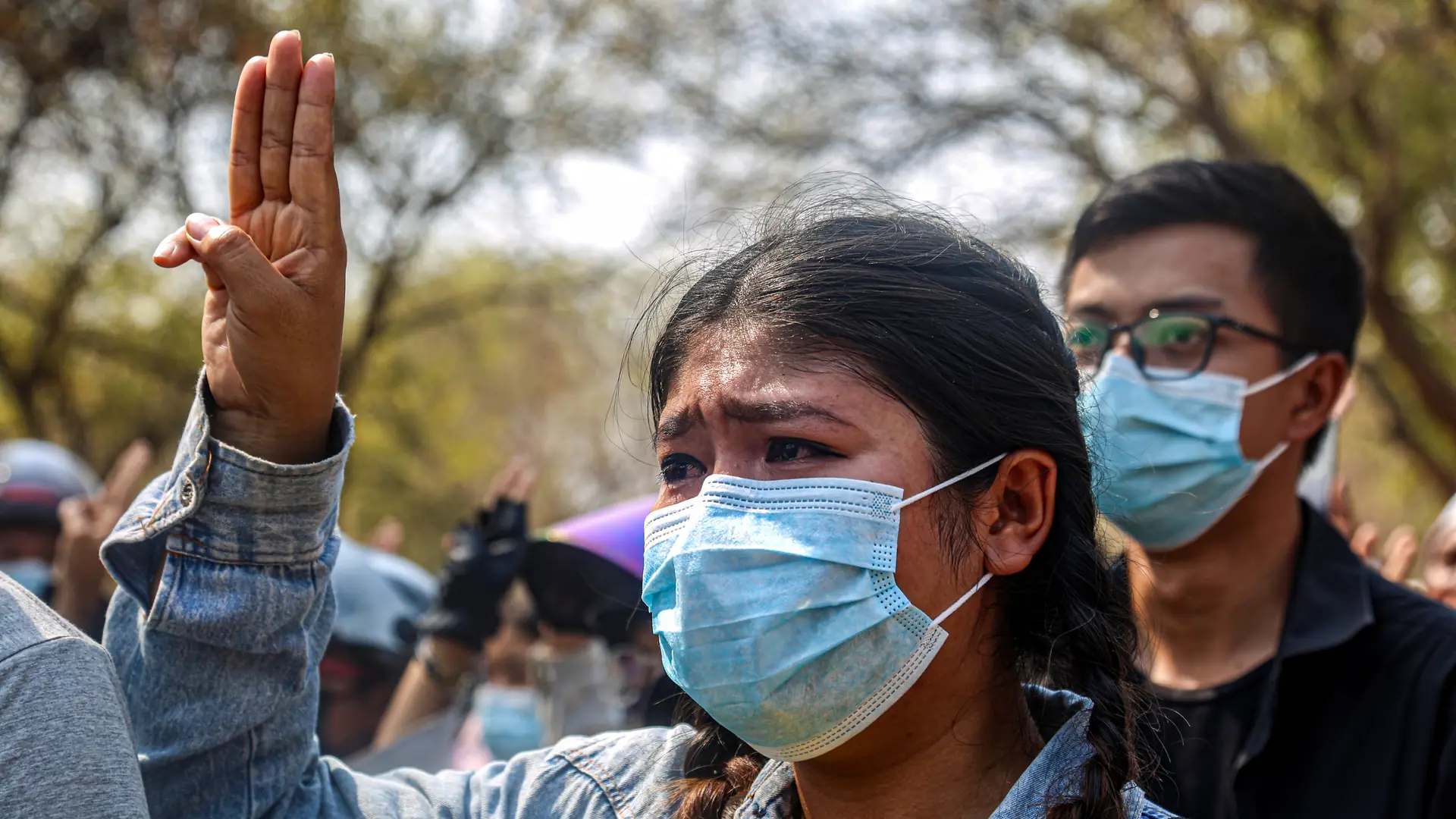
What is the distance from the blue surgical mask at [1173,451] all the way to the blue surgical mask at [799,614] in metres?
1.29

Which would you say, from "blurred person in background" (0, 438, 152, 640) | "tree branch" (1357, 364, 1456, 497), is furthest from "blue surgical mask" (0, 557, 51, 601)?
"tree branch" (1357, 364, 1456, 497)

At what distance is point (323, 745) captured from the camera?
462 cm

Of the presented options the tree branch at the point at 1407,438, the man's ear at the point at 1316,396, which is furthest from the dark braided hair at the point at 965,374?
the tree branch at the point at 1407,438

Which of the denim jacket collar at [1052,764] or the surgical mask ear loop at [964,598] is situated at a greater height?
the surgical mask ear loop at [964,598]

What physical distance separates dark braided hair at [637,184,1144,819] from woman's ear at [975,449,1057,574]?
2cm

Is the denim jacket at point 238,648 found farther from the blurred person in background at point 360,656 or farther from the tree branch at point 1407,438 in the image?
the tree branch at point 1407,438

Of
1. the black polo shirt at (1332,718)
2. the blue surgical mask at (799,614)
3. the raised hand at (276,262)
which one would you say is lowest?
the black polo shirt at (1332,718)

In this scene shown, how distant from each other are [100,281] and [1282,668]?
52.0 feet

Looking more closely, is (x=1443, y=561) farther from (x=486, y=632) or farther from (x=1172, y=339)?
(x=486, y=632)

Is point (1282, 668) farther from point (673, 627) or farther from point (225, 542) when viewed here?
point (225, 542)

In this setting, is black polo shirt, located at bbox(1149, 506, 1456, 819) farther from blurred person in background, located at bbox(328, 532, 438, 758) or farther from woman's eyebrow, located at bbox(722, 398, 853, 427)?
blurred person in background, located at bbox(328, 532, 438, 758)

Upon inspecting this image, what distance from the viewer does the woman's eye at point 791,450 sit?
199 cm

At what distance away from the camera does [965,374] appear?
6.63ft

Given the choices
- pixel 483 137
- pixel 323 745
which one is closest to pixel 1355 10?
pixel 483 137
